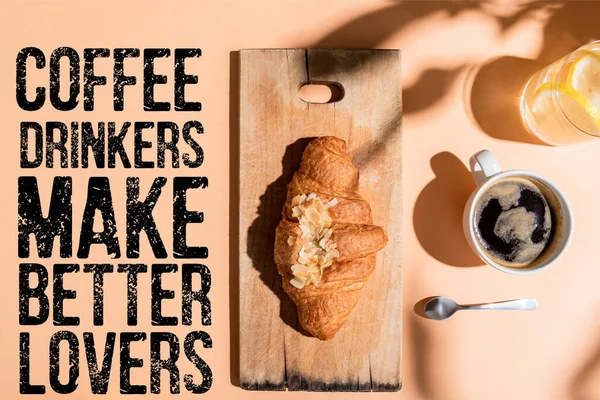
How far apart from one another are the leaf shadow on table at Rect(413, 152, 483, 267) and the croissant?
24 cm

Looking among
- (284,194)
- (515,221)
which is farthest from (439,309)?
(284,194)

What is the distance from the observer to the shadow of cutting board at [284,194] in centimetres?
142

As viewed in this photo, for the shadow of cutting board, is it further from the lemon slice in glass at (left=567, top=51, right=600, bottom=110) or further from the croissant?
the lemon slice in glass at (left=567, top=51, right=600, bottom=110)

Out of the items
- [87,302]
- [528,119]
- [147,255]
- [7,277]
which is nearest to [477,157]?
[528,119]

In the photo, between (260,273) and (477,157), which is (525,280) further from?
(260,273)

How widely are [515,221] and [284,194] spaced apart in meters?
0.65

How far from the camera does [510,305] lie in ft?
4.75

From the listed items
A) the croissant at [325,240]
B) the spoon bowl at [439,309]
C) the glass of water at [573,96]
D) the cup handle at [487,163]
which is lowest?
the spoon bowl at [439,309]

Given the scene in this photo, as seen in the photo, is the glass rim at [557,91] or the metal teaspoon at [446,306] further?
the metal teaspoon at [446,306]

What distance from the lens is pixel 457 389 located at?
4.99ft

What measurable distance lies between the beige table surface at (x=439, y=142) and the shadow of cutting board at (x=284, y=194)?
9 centimetres

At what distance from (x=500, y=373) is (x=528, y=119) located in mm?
777

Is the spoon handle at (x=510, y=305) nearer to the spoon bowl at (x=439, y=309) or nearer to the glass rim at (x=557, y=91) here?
the spoon bowl at (x=439, y=309)

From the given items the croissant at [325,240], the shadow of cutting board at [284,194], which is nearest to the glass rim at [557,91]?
the shadow of cutting board at [284,194]
